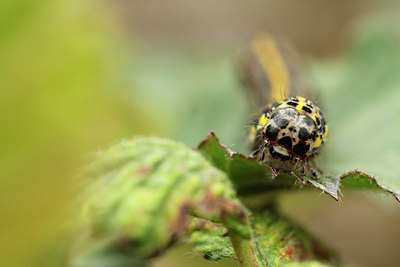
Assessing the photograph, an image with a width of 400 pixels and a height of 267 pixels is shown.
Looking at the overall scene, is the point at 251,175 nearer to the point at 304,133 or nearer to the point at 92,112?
the point at 304,133

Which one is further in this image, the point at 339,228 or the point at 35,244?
the point at 339,228

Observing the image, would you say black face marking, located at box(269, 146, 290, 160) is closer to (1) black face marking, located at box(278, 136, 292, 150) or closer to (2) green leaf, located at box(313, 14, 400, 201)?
(1) black face marking, located at box(278, 136, 292, 150)

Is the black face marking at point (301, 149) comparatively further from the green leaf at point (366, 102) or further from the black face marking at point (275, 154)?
the green leaf at point (366, 102)

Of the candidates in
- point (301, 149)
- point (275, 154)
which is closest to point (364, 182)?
point (301, 149)

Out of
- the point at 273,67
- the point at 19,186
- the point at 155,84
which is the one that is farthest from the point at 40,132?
the point at 273,67

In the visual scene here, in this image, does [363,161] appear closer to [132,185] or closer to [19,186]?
[132,185]

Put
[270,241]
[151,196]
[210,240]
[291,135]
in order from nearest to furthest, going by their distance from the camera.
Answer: [151,196] → [210,240] → [270,241] → [291,135]

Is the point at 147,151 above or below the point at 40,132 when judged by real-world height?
below
